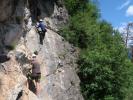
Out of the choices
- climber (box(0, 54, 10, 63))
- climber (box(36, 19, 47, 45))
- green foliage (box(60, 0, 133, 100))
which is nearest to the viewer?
climber (box(0, 54, 10, 63))

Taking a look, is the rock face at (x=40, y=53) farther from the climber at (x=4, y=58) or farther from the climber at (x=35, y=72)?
the climber at (x=35, y=72)

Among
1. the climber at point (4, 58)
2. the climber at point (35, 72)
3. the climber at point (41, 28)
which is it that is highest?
the climber at point (41, 28)

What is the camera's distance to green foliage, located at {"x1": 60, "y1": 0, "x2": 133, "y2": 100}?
28.1 metres

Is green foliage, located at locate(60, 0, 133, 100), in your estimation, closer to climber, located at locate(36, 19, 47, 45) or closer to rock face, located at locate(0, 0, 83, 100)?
rock face, located at locate(0, 0, 83, 100)

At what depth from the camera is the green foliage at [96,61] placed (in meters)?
28.1

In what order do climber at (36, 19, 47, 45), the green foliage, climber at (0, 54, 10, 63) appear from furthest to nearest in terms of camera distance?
the green foliage < climber at (36, 19, 47, 45) < climber at (0, 54, 10, 63)

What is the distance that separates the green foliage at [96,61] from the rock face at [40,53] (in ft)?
2.65

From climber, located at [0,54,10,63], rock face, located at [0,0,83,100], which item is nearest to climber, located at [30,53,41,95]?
rock face, located at [0,0,83,100]

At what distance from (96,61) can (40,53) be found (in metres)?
6.90

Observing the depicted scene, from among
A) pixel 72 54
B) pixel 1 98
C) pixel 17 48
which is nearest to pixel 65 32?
pixel 72 54

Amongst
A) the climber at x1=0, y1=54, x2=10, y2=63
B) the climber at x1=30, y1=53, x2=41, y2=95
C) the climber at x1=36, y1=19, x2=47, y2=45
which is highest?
the climber at x1=36, y1=19, x2=47, y2=45

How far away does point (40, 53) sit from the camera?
22469 millimetres

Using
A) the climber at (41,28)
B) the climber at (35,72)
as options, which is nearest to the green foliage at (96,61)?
the climber at (41,28)

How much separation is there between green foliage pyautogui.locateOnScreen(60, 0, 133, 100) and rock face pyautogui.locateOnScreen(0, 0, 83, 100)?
0.81 m
